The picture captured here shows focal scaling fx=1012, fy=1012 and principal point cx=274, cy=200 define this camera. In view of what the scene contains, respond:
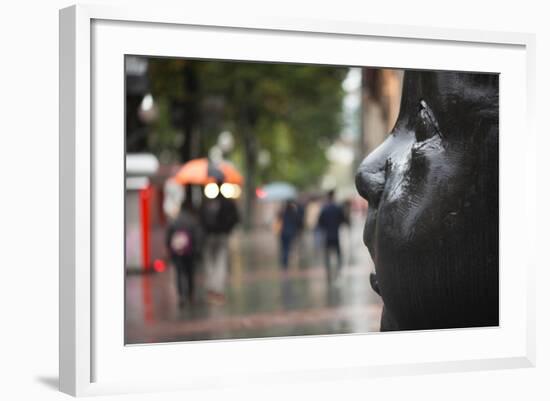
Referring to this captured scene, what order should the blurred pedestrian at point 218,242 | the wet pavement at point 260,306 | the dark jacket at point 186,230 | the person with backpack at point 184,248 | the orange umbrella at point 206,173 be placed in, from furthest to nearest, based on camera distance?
the orange umbrella at point 206,173
the blurred pedestrian at point 218,242
the dark jacket at point 186,230
the person with backpack at point 184,248
the wet pavement at point 260,306

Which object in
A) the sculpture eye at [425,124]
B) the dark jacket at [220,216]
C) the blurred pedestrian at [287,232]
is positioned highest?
Result: the sculpture eye at [425,124]

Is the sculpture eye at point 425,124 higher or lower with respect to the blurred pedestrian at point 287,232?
higher

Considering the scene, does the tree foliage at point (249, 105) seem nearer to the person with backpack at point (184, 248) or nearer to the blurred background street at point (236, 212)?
the blurred background street at point (236, 212)

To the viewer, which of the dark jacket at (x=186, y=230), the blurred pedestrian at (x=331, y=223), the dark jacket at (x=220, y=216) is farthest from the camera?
the blurred pedestrian at (x=331, y=223)

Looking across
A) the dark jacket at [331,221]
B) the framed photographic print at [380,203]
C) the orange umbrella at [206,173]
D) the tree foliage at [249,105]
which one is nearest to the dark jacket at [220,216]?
the orange umbrella at [206,173]

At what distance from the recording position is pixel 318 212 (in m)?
20.9

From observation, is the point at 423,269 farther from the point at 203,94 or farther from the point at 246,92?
the point at 246,92

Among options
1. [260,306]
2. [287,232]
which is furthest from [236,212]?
[287,232]

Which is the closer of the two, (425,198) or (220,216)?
(425,198)

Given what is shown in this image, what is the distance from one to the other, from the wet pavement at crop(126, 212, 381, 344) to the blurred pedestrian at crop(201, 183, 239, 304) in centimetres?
29

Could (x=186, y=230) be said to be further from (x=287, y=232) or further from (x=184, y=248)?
(x=287, y=232)

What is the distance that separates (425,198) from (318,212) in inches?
542

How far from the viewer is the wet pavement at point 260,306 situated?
12.5 m

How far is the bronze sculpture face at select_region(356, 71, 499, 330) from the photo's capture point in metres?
7.02
